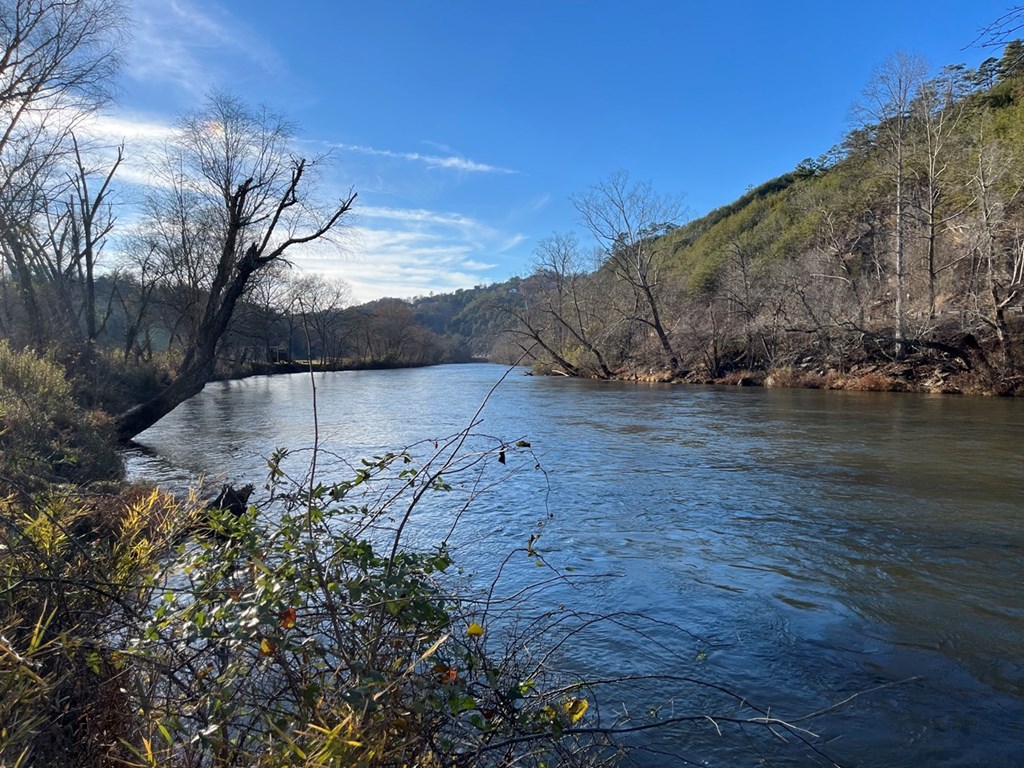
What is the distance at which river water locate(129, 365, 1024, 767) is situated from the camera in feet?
13.1

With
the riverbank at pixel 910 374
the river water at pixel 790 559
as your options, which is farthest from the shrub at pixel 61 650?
the riverbank at pixel 910 374

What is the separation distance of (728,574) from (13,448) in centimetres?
833

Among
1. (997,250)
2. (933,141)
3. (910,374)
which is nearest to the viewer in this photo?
(997,250)

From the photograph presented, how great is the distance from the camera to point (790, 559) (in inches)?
270

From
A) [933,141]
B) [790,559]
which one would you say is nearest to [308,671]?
[790,559]

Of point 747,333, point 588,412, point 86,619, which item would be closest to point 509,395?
point 588,412

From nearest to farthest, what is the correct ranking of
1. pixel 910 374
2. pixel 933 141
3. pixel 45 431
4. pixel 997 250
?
pixel 45 431 < pixel 997 250 < pixel 910 374 < pixel 933 141

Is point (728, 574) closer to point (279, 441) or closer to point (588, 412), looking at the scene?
point (279, 441)

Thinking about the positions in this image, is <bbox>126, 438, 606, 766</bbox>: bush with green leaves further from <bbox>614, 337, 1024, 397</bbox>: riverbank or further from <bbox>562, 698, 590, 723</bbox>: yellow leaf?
<bbox>614, 337, 1024, 397</bbox>: riverbank

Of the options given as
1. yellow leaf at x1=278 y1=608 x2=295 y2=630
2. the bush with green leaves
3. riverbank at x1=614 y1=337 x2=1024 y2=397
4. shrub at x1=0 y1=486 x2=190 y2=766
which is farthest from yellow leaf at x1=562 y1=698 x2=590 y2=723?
riverbank at x1=614 y1=337 x2=1024 y2=397

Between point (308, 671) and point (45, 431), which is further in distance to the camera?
point (45, 431)

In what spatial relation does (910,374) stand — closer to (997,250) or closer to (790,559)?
(997,250)

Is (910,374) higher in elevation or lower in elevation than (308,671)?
higher

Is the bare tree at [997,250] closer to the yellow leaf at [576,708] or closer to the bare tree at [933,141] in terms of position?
the bare tree at [933,141]
